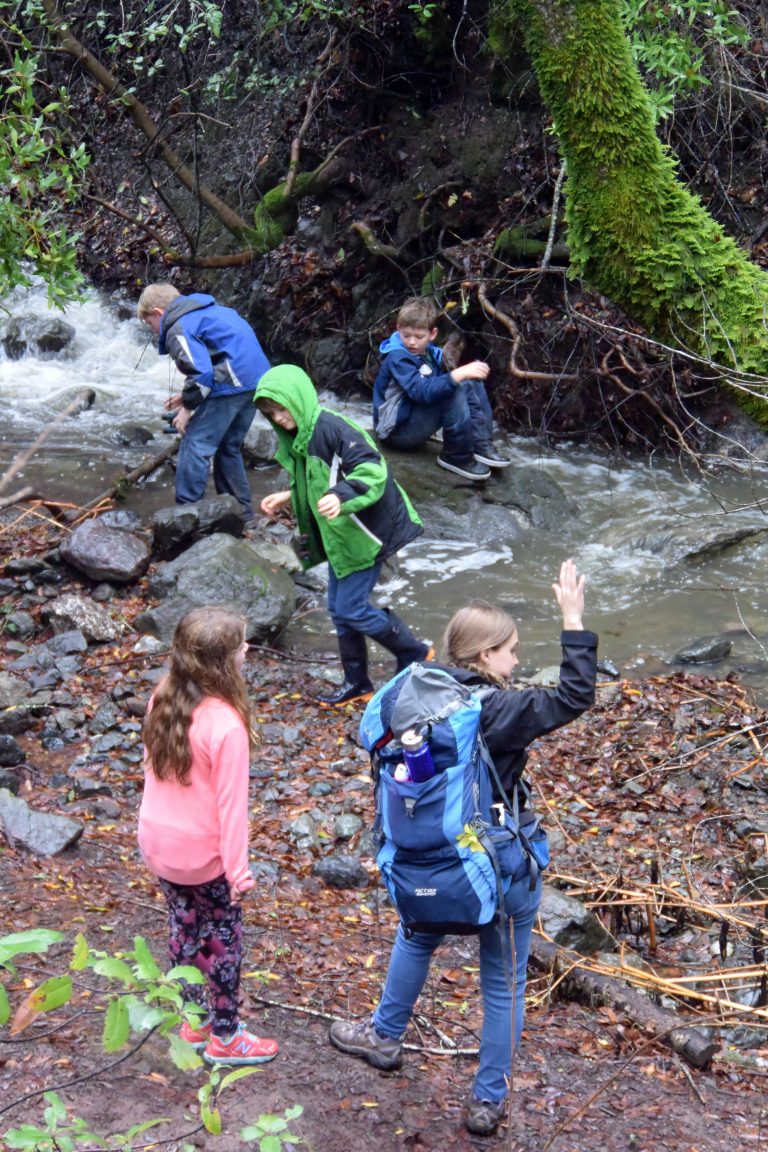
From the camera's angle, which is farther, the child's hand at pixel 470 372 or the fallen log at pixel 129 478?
the fallen log at pixel 129 478

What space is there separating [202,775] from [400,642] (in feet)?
10.9

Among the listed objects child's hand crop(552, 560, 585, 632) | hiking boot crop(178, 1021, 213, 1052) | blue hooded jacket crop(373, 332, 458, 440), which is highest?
child's hand crop(552, 560, 585, 632)

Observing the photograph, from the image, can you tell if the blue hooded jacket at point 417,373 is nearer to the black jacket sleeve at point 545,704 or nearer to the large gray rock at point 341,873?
the large gray rock at point 341,873

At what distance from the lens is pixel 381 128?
1268 cm

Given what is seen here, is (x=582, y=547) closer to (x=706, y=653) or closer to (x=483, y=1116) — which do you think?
(x=706, y=653)

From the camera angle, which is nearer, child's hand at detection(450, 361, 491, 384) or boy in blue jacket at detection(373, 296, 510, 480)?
child's hand at detection(450, 361, 491, 384)

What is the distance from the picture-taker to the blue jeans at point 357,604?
21.1 ft

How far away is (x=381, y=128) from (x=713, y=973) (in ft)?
34.8

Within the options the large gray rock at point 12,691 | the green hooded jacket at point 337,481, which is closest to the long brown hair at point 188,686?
the green hooded jacket at point 337,481

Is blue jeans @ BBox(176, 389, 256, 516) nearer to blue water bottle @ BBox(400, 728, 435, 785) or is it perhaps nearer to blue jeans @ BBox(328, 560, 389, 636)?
blue jeans @ BBox(328, 560, 389, 636)

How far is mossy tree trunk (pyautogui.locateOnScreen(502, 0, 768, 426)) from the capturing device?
434 cm

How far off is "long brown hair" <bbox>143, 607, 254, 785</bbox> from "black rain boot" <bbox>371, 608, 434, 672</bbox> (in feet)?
10.4

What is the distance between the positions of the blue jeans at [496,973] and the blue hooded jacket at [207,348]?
5.40 metres

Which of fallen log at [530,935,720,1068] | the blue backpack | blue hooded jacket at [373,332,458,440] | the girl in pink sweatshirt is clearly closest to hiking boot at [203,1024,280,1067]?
the girl in pink sweatshirt
